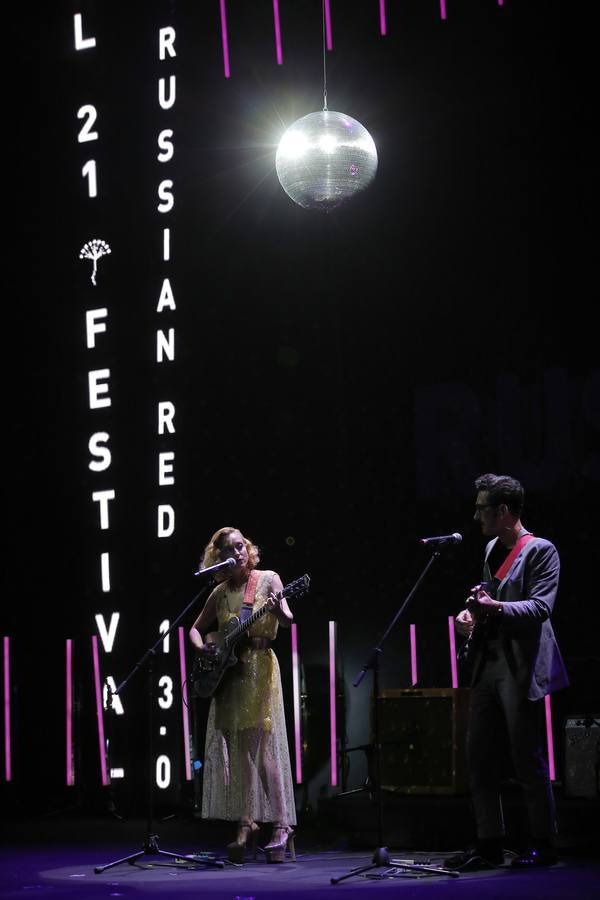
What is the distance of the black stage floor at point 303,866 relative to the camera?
15.5 ft

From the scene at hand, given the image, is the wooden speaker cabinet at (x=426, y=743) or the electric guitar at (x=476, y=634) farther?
the wooden speaker cabinet at (x=426, y=743)

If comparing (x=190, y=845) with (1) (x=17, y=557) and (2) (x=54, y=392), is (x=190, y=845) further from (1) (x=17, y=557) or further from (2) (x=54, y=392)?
(2) (x=54, y=392)

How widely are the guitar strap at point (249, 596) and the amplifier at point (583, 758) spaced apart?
170 centimetres

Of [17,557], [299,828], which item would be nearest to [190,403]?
[17,557]

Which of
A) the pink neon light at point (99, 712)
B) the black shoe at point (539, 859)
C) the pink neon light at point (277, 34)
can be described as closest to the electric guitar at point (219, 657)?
the black shoe at point (539, 859)

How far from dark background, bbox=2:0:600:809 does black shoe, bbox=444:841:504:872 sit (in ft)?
5.74

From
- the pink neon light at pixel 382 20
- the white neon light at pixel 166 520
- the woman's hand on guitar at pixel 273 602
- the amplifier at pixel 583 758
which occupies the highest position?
the pink neon light at pixel 382 20

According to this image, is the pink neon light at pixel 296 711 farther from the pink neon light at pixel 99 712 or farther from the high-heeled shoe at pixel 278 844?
the high-heeled shoe at pixel 278 844

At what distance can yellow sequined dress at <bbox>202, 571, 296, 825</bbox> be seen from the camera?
5734 millimetres

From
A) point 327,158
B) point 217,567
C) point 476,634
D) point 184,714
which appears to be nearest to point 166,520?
point 184,714

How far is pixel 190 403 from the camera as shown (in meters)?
8.41

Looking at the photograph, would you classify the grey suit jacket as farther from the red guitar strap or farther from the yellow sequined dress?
the yellow sequined dress

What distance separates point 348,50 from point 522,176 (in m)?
1.61

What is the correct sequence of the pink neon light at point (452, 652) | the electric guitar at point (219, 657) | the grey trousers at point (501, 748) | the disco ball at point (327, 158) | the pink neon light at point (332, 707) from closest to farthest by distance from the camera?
the grey trousers at point (501, 748)
the electric guitar at point (219, 657)
the disco ball at point (327, 158)
the pink neon light at point (452, 652)
the pink neon light at point (332, 707)
